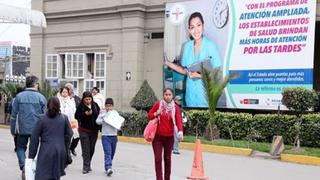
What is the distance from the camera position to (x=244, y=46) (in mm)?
19500

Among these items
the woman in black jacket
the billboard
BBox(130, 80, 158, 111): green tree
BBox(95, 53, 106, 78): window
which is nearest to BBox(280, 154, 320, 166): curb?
the billboard

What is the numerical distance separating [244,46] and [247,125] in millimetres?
3463

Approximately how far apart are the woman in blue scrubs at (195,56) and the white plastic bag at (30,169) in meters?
14.5

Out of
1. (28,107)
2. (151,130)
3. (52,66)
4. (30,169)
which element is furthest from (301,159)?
(52,66)

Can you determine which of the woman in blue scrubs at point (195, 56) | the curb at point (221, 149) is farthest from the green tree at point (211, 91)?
the woman in blue scrubs at point (195, 56)

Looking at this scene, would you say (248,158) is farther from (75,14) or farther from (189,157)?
(75,14)

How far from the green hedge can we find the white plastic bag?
36.8ft

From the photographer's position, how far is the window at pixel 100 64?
82.5 ft

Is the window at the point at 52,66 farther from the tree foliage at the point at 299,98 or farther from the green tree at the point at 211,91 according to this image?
the tree foliage at the point at 299,98

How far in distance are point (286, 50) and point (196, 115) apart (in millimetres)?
4046

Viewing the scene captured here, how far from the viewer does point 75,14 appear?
25828 mm

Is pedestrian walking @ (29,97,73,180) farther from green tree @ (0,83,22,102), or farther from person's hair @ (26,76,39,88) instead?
green tree @ (0,83,22,102)

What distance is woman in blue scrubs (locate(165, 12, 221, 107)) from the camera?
20797 millimetres

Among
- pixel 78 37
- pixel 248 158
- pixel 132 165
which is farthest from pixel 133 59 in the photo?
pixel 132 165
